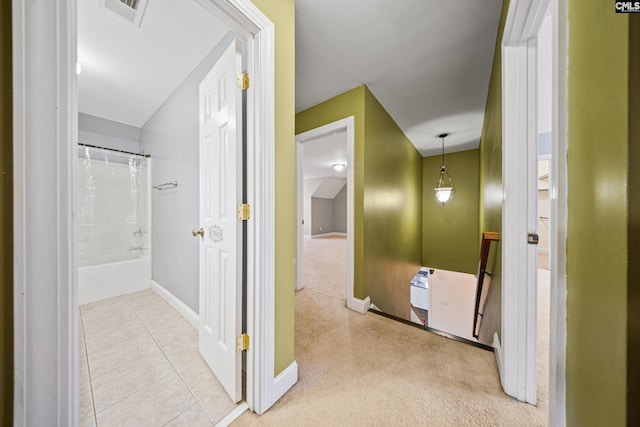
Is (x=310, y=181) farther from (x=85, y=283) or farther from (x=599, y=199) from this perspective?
(x=599, y=199)

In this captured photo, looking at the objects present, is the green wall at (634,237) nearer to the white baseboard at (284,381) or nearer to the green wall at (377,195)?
the white baseboard at (284,381)

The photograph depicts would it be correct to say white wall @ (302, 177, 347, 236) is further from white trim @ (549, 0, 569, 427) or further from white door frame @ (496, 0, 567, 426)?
white trim @ (549, 0, 569, 427)

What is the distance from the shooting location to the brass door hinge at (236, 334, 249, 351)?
1153 millimetres

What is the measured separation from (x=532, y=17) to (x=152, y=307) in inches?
143

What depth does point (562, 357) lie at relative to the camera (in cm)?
62

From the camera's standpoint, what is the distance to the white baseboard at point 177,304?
199 centimetres

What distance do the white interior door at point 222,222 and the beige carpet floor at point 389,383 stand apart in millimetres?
413

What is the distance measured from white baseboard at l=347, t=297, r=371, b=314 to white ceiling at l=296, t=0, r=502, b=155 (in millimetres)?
2281

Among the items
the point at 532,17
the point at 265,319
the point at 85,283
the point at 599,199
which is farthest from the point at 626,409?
the point at 85,283

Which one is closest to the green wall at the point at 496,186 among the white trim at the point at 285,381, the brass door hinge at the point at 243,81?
the white trim at the point at 285,381

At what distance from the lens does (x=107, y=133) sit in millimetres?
2975

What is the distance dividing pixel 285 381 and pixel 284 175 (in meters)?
1.19

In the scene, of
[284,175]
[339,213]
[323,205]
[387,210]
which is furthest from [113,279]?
[339,213]

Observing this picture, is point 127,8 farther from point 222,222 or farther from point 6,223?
point 6,223
